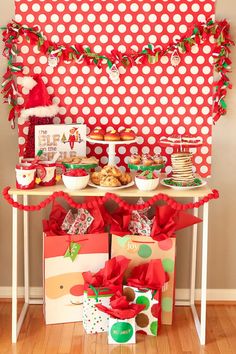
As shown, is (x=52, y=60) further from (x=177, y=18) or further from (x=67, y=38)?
(x=177, y=18)

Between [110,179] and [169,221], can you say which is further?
[169,221]

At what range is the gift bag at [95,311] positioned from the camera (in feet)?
9.18

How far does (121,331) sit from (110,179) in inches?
29.7

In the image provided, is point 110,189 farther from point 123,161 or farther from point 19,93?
point 19,93

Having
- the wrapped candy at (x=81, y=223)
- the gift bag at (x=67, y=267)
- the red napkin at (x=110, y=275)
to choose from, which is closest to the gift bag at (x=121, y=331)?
the red napkin at (x=110, y=275)

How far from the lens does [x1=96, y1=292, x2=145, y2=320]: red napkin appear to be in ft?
8.93

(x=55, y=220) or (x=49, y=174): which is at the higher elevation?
(x=49, y=174)

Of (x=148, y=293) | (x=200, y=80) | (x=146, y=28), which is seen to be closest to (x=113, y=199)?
(x=148, y=293)

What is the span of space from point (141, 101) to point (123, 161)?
1.14 feet

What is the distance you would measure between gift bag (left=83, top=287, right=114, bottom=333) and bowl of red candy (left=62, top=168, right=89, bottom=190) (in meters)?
0.54

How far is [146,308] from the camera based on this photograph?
284 centimetres

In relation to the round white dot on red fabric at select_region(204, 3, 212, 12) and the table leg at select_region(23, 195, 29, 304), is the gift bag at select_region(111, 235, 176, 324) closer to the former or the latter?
the table leg at select_region(23, 195, 29, 304)

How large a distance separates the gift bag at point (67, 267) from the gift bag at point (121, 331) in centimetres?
29

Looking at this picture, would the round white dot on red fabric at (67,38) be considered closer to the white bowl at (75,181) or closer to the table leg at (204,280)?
the white bowl at (75,181)
